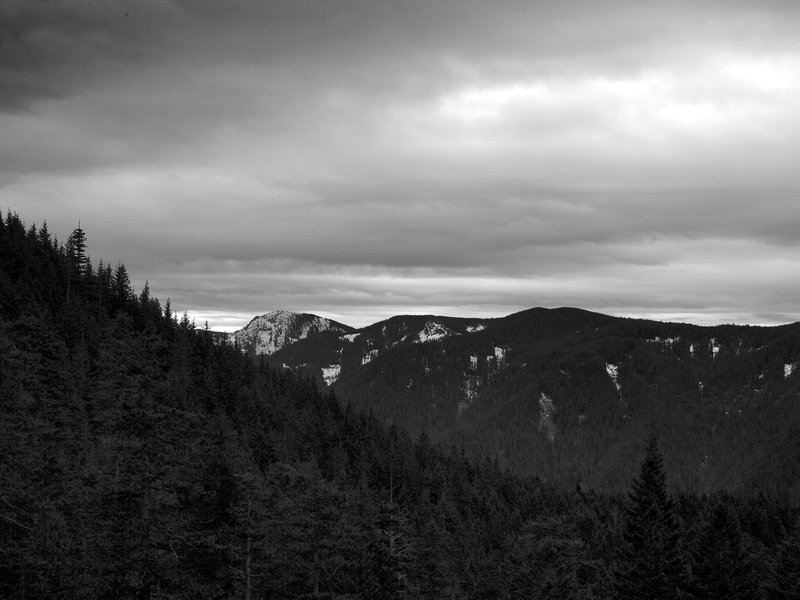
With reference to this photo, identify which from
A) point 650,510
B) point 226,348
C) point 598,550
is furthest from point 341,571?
point 226,348

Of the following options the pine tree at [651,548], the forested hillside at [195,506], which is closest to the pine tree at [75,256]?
the forested hillside at [195,506]

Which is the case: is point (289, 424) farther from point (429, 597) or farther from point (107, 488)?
point (107, 488)

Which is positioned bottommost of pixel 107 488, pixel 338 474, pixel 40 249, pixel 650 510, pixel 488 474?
pixel 488 474

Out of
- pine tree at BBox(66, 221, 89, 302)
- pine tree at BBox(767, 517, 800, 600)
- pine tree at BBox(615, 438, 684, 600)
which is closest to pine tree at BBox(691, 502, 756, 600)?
pine tree at BBox(615, 438, 684, 600)

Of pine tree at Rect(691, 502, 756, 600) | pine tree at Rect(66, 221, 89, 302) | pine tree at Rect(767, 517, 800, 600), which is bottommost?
pine tree at Rect(767, 517, 800, 600)

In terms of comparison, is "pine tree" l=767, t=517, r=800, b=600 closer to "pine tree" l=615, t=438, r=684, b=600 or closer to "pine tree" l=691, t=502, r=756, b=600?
"pine tree" l=691, t=502, r=756, b=600

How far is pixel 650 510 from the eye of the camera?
3656 centimetres

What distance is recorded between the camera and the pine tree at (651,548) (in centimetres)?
3519

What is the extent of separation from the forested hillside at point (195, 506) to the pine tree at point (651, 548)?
3.8 inches

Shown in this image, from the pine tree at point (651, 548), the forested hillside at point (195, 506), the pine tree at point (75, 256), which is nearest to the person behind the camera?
the forested hillside at point (195, 506)

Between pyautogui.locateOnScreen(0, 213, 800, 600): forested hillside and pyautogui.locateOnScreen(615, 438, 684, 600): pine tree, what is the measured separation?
96mm

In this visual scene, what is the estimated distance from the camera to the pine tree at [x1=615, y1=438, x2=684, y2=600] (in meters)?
35.2

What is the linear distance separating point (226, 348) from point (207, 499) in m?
94.7

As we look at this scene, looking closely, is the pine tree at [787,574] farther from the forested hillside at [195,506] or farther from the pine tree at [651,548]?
the pine tree at [651,548]
